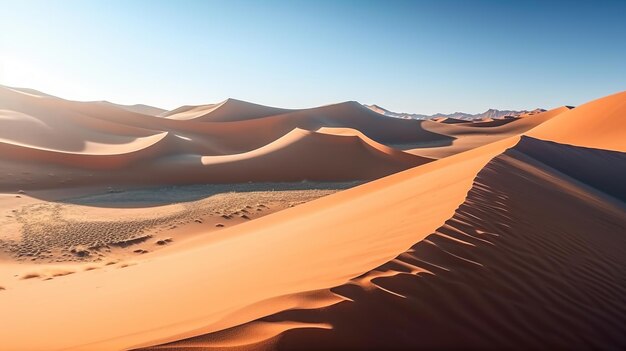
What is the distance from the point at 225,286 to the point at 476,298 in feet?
7.31

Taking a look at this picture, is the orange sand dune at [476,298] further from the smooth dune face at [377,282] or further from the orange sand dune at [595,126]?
the orange sand dune at [595,126]

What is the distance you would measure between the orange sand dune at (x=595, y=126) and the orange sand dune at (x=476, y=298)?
20.7 meters

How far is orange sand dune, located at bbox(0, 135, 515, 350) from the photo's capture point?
270 centimetres

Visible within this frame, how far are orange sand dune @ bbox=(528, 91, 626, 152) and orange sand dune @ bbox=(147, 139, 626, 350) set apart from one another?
20.7 m

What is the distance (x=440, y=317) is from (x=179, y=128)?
1765 inches

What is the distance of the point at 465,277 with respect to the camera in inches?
124

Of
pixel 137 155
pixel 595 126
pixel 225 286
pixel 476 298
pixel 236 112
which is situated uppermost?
Answer: pixel 236 112

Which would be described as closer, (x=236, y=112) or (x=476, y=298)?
(x=476, y=298)

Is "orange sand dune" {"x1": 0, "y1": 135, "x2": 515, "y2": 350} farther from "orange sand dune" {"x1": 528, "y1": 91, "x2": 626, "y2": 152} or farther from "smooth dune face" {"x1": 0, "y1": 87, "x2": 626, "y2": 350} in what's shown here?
"orange sand dune" {"x1": 528, "y1": 91, "x2": 626, "y2": 152}

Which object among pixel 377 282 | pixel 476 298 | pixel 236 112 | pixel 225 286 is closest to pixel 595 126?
pixel 476 298

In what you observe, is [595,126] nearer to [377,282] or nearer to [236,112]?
[377,282]

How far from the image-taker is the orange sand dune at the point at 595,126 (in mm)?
23384

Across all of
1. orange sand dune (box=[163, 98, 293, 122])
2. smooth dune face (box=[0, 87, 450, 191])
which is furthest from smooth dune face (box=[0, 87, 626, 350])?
orange sand dune (box=[163, 98, 293, 122])

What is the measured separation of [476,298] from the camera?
291cm
